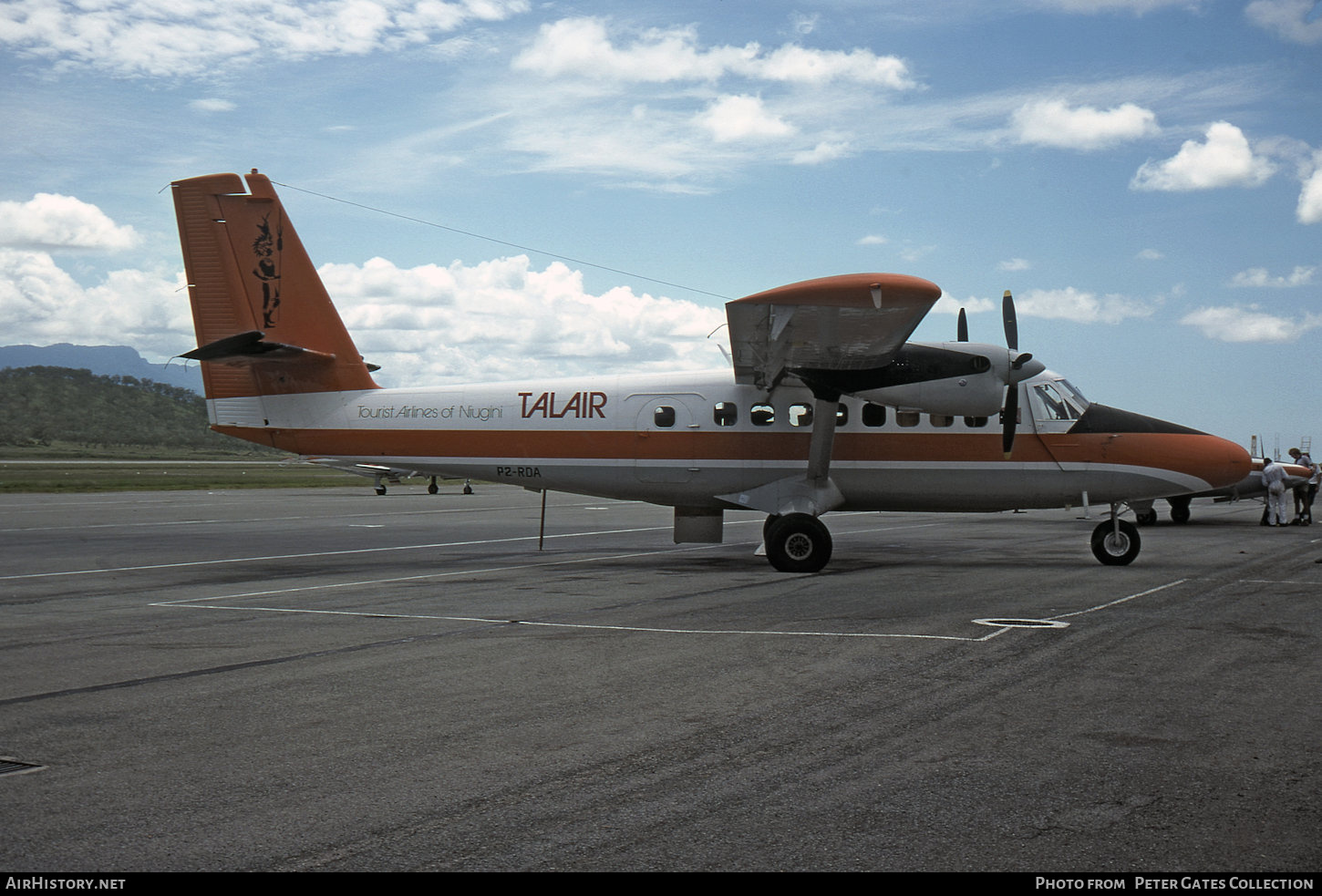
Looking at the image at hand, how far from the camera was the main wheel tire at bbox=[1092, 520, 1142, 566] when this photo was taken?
17156 mm

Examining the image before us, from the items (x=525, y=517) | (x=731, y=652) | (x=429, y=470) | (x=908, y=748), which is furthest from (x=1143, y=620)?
(x=525, y=517)

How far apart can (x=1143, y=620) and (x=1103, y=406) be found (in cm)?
743

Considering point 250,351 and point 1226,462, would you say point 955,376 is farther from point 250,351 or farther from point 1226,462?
point 250,351

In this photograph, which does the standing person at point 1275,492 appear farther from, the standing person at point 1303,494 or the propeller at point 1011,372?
the propeller at point 1011,372

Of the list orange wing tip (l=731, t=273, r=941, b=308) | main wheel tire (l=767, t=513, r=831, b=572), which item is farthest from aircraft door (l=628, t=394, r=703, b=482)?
orange wing tip (l=731, t=273, r=941, b=308)

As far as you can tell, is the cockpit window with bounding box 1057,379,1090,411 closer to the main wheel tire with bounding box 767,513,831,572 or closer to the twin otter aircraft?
the twin otter aircraft

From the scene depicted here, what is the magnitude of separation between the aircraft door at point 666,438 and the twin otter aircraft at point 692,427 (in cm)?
3

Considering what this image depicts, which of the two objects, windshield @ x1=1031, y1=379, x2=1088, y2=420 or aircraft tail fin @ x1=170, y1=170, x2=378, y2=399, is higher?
aircraft tail fin @ x1=170, y1=170, x2=378, y2=399

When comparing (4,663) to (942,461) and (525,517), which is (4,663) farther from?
(525,517)

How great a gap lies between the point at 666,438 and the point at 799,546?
10.2ft

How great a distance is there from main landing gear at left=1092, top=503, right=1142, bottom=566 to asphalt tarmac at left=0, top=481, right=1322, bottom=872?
2116 mm

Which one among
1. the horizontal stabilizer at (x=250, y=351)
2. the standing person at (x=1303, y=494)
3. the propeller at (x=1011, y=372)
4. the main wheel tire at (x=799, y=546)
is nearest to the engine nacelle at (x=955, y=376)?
the propeller at (x=1011, y=372)
